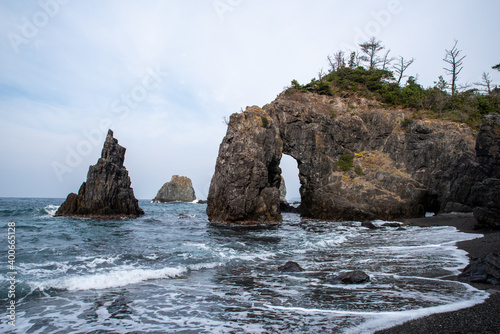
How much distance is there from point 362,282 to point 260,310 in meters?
3.48

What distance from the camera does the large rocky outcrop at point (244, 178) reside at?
28594 millimetres

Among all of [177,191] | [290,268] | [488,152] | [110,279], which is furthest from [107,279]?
[177,191]

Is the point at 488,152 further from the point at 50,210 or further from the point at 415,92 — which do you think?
the point at 50,210

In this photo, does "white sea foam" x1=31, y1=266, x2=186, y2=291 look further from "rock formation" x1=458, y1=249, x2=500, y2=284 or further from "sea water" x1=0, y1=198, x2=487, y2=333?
"rock formation" x1=458, y1=249, x2=500, y2=284

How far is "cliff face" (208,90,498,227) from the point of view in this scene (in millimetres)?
30344

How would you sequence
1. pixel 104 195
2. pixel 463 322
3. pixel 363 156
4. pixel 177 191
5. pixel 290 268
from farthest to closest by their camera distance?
1. pixel 177 191
2. pixel 363 156
3. pixel 104 195
4. pixel 290 268
5. pixel 463 322

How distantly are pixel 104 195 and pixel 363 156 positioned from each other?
98.4 ft

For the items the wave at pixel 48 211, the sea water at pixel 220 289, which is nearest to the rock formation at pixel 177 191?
the wave at pixel 48 211

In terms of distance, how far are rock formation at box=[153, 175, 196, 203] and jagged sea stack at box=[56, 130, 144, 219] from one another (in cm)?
5502

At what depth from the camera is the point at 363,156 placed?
35.7 m

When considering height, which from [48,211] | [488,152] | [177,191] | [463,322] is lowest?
[463,322]

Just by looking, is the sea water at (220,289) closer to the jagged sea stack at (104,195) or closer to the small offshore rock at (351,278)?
the small offshore rock at (351,278)

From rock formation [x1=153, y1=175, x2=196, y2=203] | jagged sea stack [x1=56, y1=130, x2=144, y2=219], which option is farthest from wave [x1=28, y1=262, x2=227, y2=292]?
rock formation [x1=153, y1=175, x2=196, y2=203]

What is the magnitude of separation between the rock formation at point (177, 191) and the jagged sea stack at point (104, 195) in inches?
2166
